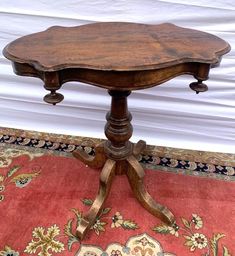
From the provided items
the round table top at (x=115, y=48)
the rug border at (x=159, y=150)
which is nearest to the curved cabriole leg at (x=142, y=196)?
the rug border at (x=159, y=150)

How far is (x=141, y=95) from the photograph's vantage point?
148 cm

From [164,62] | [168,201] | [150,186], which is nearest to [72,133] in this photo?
[150,186]

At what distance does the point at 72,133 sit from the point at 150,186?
0.62 metres

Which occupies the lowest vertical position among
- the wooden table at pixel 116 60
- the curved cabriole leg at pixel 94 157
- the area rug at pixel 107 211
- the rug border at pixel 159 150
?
the rug border at pixel 159 150

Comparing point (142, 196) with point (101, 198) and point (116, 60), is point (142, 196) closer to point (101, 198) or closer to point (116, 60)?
point (101, 198)

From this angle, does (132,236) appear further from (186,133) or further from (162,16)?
(162,16)

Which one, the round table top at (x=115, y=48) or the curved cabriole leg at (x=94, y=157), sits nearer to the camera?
the round table top at (x=115, y=48)

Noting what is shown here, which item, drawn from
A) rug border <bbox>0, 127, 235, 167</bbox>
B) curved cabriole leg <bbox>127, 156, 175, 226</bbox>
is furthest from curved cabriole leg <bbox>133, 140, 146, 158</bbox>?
curved cabriole leg <bbox>127, 156, 175, 226</bbox>

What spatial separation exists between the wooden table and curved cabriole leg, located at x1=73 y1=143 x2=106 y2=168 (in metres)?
0.18

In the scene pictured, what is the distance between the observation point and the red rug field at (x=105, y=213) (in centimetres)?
102

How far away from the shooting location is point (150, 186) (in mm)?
1302

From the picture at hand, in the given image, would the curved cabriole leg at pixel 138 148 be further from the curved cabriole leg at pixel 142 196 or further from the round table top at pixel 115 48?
the round table top at pixel 115 48

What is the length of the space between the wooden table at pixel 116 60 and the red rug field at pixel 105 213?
0.07 m

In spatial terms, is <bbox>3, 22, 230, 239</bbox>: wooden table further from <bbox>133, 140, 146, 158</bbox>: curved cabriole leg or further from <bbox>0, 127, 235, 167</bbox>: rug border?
<bbox>0, 127, 235, 167</bbox>: rug border
